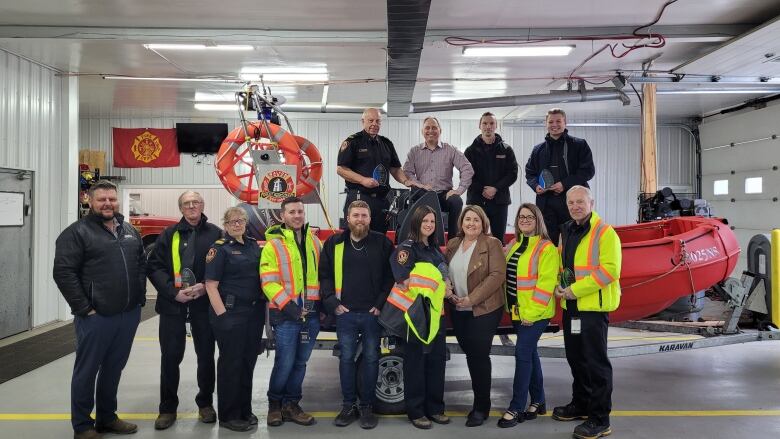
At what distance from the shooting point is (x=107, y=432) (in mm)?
3953

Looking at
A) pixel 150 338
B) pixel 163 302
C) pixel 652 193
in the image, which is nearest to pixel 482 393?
pixel 163 302

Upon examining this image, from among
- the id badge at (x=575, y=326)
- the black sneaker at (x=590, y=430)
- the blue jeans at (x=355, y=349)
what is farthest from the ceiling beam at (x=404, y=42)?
the black sneaker at (x=590, y=430)

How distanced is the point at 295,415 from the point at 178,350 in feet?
3.01

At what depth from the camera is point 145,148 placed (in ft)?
42.5

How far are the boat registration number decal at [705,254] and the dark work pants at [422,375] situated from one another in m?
2.32

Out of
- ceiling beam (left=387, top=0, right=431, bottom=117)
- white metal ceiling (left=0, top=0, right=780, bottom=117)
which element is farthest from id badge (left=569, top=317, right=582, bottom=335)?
white metal ceiling (left=0, top=0, right=780, bottom=117)

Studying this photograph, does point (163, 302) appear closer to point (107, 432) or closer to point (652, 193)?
point (107, 432)

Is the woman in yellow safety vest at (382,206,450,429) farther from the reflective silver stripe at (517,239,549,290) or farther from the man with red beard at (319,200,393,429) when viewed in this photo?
the reflective silver stripe at (517,239,549,290)

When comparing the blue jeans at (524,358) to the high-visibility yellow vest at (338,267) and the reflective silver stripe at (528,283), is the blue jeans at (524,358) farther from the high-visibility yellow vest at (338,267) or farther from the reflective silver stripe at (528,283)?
the high-visibility yellow vest at (338,267)

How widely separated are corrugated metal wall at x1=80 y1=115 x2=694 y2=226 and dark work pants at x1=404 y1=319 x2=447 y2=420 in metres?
9.06

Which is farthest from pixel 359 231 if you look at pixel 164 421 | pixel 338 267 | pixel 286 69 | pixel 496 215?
pixel 286 69

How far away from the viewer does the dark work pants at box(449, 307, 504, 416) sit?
3896mm

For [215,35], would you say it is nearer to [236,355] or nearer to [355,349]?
[236,355]

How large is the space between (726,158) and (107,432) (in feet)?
41.3
